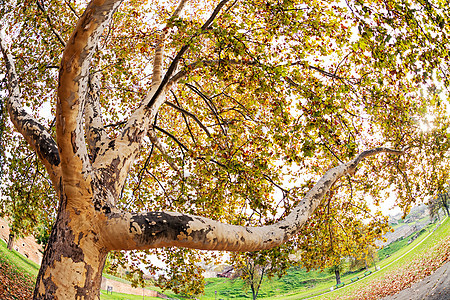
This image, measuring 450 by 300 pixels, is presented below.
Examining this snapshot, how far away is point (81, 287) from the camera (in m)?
3.22

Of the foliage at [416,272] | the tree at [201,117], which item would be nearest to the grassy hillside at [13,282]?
the tree at [201,117]

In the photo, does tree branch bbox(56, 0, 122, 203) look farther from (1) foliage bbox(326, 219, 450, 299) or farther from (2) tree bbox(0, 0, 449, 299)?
(1) foliage bbox(326, 219, 450, 299)

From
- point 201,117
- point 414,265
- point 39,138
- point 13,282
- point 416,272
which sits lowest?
point 414,265

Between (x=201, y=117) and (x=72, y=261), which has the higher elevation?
(x=201, y=117)

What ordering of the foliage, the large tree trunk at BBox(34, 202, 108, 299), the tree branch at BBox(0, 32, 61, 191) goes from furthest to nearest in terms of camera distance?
the foliage
the tree branch at BBox(0, 32, 61, 191)
the large tree trunk at BBox(34, 202, 108, 299)

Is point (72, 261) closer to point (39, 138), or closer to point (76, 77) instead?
point (39, 138)

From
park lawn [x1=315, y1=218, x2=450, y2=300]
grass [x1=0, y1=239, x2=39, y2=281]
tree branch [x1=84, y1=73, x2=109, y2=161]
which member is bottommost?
park lawn [x1=315, y1=218, x2=450, y2=300]

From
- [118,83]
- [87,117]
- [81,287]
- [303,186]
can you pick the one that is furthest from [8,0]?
[303,186]

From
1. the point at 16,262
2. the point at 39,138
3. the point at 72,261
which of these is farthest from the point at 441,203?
the point at 39,138

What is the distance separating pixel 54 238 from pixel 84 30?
8.71 feet

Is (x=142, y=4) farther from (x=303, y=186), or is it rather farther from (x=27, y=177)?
(x=303, y=186)

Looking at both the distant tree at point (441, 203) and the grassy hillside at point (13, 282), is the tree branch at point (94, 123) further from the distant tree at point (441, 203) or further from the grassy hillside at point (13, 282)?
the distant tree at point (441, 203)

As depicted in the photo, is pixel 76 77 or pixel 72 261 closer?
pixel 76 77

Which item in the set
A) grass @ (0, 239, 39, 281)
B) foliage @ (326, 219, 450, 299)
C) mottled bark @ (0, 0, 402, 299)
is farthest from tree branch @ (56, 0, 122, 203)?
foliage @ (326, 219, 450, 299)
